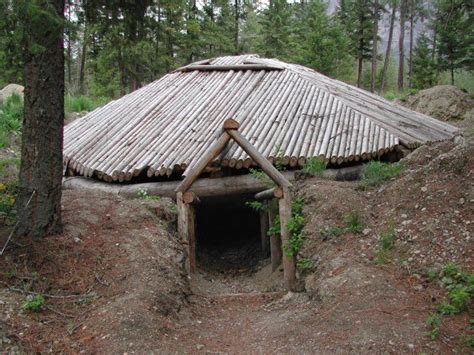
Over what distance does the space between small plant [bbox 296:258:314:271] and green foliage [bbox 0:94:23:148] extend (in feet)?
30.6

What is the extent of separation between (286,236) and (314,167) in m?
1.67

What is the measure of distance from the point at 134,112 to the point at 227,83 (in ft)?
8.00

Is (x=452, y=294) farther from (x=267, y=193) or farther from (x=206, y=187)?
(x=206, y=187)

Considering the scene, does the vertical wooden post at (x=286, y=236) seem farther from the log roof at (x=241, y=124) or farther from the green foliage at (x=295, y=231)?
the log roof at (x=241, y=124)

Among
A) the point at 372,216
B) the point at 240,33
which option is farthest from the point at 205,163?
the point at 240,33

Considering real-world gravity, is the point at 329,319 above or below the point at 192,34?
below

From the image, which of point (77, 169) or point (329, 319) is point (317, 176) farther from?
point (77, 169)

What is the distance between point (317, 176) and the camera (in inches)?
341

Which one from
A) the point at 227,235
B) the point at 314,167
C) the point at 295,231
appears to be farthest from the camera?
the point at 227,235

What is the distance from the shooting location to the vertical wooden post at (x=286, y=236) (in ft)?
23.7

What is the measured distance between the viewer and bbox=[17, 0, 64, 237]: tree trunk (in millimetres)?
5566

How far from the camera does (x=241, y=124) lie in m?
10.3

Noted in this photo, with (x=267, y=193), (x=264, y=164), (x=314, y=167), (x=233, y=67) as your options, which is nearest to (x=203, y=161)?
(x=264, y=164)

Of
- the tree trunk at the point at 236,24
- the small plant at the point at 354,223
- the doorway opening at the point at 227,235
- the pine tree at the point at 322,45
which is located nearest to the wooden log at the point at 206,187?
the doorway opening at the point at 227,235
